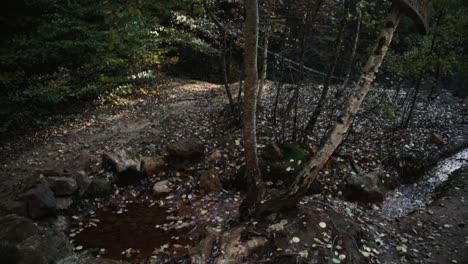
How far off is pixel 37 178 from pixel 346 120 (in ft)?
19.1

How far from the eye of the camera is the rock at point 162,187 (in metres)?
7.42

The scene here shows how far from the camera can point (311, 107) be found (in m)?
11.3

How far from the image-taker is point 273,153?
7434 millimetres

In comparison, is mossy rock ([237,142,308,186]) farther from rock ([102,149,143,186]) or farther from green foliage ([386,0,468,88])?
green foliage ([386,0,468,88])

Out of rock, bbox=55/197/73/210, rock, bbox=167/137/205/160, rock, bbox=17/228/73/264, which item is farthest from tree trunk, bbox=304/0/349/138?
rock, bbox=17/228/73/264

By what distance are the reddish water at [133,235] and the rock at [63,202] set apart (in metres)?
0.48

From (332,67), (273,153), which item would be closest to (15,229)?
(273,153)

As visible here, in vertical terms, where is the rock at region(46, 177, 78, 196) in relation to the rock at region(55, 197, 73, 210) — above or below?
above

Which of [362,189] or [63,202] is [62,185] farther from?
[362,189]

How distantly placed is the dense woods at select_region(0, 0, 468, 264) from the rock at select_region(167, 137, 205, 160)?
34mm

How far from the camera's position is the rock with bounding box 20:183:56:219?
622 cm

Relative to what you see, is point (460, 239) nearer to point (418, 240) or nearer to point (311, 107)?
point (418, 240)

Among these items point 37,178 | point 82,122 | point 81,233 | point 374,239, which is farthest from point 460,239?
point 82,122

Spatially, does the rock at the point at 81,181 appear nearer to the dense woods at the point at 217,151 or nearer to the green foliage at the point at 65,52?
the dense woods at the point at 217,151
